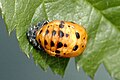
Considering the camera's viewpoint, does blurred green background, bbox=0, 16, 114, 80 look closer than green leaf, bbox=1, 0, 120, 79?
No

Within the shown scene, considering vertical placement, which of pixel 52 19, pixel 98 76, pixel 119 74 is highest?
pixel 52 19

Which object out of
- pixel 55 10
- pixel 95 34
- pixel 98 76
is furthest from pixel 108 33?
pixel 98 76

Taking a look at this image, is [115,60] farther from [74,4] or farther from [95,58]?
[74,4]

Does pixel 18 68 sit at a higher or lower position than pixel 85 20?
lower

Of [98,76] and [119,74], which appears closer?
[119,74]

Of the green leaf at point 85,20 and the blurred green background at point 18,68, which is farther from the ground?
the green leaf at point 85,20

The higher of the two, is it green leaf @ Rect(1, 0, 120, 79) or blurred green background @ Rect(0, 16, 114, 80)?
green leaf @ Rect(1, 0, 120, 79)

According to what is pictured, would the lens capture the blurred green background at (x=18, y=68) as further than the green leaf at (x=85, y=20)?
Yes

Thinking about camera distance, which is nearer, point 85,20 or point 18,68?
point 85,20
